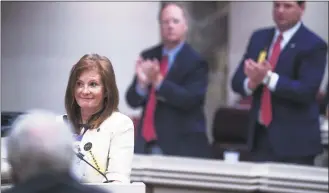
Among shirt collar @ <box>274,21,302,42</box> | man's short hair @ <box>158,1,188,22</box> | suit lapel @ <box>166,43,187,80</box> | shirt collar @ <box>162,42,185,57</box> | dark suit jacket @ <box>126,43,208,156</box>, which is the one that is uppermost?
man's short hair @ <box>158,1,188,22</box>

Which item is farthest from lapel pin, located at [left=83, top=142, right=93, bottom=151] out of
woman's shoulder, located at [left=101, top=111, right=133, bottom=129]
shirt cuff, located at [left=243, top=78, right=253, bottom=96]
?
shirt cuff, located at [left=243, top=78, right=253, bottom=96]

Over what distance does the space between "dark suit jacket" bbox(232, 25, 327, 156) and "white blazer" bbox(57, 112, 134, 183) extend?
13.3 feet

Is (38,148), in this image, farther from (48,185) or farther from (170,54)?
(170,54)

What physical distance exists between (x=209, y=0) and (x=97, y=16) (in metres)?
0.94

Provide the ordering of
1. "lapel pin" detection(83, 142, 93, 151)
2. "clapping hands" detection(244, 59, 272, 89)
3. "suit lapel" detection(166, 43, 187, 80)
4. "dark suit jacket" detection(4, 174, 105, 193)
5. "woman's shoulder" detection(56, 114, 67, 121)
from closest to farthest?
"dark suit jacket" detection(4, 174, 105, 193)
"woman's shoulder" detection(56, 114, 67, 121)
"lapel pin" detection(83, 142, 93, 151)
"clapping hands" detection(244, 59, 272, 89)
"suit lapel" detection(166, 43, 187, 80)

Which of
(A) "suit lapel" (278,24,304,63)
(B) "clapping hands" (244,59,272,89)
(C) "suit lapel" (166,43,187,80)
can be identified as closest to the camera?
(A) "suit lapel" (278,24,304,63)

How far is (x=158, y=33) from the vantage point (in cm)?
773

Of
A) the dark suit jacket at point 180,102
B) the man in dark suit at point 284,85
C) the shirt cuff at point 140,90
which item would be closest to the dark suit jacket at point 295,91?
the man in dark suit at point 284,85

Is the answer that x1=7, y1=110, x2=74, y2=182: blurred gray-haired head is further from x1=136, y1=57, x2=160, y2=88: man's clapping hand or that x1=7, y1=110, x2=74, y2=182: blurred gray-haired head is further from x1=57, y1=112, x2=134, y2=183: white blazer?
x1=136, y1=57, x2=160, y2=88: man's clapping hand

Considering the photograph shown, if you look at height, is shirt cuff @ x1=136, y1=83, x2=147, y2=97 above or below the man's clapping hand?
below

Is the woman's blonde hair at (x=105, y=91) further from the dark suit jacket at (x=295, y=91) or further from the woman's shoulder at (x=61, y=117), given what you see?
the dark suit jacket at (x=295, y=91)

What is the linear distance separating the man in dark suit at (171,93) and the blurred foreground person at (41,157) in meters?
5.04

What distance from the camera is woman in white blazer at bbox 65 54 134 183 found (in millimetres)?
3320

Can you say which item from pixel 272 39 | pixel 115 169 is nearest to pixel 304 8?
pixel 272 39
